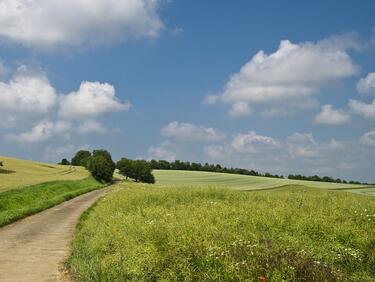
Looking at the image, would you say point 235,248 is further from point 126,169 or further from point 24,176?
point 126,169

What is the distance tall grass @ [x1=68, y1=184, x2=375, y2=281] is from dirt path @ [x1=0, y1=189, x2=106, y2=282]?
33.9 inches

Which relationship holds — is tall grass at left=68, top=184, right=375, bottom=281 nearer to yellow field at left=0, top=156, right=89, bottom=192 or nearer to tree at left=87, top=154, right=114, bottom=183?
yellow field at left=0, top=156, right=89, bottom=192

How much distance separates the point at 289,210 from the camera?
18.0 meters

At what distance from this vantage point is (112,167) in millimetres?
135125

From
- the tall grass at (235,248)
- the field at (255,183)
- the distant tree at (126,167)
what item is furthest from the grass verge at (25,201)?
the distant tree at (126,167)

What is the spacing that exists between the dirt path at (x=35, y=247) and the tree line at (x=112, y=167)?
3649 inches

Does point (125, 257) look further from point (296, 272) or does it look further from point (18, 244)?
point (18, 244)

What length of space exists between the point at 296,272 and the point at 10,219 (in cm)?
2262

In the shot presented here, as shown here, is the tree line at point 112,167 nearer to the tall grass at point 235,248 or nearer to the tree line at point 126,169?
the tree line at point 126,169

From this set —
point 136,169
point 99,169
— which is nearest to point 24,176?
point 99,169

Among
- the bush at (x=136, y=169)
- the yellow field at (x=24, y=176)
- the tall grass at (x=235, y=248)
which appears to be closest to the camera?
the tall grass at (x=235, y=248)

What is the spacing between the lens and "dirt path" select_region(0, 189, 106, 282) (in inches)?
569

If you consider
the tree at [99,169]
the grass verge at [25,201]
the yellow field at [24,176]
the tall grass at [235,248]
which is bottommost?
the grass verge at [25,201]

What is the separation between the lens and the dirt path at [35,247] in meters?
14.4
